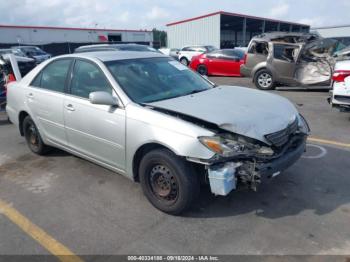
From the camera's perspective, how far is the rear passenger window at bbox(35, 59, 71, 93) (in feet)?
14.3

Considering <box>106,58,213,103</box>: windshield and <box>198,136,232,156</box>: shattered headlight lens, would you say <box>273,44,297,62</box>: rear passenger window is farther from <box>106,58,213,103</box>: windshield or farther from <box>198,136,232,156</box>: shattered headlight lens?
<box>198,136,232,156</box>: shattered headlight lens

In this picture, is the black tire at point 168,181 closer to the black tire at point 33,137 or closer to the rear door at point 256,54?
the black tire at point 33,137

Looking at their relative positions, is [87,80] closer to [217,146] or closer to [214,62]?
[217,146]

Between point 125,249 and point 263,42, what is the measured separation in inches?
393

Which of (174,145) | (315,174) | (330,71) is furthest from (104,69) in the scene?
(330,71)

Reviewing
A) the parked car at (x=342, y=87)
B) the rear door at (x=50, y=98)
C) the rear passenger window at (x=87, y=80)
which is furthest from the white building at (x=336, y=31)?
the rear passenger window at (x=87, y=80)

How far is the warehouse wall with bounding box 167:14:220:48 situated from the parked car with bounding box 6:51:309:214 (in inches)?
1217

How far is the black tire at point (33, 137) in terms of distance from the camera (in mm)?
4997

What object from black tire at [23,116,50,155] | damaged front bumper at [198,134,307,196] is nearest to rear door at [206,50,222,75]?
black tire at [23,116,50,155]

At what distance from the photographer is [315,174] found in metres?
4.15

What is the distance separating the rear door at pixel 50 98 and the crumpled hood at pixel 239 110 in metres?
1.58

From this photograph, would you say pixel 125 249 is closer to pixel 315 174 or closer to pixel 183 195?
pixel 183 195

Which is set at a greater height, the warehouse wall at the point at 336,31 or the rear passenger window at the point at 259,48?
the warehouse wall at the point at 336,31

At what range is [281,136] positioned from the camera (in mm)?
3168
